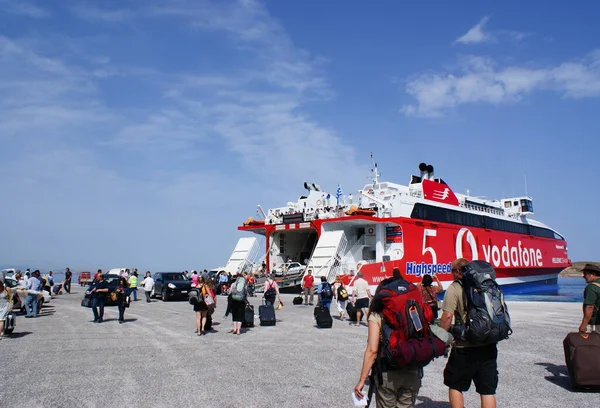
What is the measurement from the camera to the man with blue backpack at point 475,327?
411 cm

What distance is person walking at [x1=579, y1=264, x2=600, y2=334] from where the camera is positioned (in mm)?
6277

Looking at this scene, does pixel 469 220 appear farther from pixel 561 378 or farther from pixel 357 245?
pixel 561 378

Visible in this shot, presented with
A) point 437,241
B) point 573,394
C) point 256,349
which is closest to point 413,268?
point 437,241

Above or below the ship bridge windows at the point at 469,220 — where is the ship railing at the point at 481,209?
above

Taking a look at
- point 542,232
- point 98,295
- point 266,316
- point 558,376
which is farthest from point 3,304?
point 542,232

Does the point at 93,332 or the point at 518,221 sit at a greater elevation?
the point at 518,221

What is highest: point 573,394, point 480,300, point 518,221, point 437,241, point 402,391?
point 518,221

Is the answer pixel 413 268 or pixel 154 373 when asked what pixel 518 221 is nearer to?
pixel 413 268

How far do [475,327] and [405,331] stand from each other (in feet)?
2.89

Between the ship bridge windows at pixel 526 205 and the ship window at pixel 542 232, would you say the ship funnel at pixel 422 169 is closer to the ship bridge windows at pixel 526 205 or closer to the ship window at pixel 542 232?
the ship bridge windows at pixel 526 205

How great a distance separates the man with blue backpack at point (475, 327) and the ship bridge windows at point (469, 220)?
23344 millimetres

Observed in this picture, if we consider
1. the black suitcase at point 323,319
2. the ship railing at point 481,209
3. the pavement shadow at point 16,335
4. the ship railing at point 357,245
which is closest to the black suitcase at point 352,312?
the black suitcase at point 323,319

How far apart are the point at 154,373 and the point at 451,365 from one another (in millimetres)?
4708

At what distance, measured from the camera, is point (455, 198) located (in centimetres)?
3256
